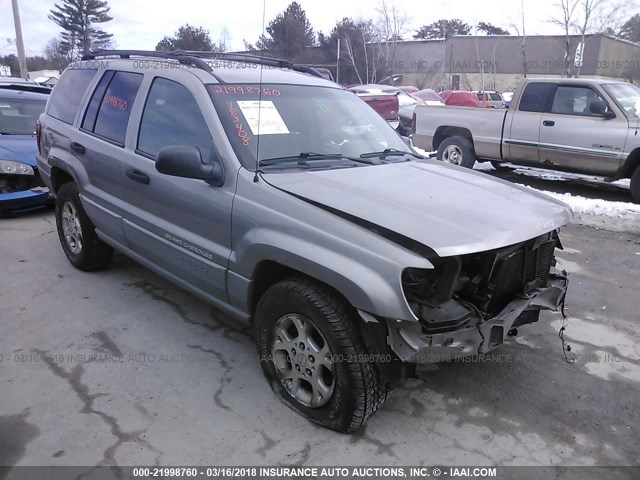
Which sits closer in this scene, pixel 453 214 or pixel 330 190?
pixel 453 214

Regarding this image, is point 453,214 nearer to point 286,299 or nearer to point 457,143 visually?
point 286,299

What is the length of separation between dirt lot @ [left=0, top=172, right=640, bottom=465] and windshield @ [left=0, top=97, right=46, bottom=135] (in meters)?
3.76

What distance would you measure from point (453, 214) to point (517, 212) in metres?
0.44

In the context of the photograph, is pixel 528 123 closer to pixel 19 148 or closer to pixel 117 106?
pixel 117 106

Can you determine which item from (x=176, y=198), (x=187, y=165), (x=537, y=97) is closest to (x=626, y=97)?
(x=537, y=97)

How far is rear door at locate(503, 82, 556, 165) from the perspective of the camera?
9047 mm

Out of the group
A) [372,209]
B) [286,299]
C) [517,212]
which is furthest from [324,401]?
[517,212]

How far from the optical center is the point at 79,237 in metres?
4.92

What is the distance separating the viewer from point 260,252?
290cm

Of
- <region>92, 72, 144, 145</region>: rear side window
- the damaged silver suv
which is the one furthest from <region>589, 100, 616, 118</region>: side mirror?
<region>92, 72, 144, 145</region>: rear side window

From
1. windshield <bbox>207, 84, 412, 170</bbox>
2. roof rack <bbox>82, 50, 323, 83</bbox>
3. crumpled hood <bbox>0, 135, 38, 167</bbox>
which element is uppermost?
roof rack <bbox>82, 50, 323, 83</bbox>

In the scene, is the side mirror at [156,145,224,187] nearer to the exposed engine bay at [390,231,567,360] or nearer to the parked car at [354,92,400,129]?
the exposed engine bay at [390,231,567,360]

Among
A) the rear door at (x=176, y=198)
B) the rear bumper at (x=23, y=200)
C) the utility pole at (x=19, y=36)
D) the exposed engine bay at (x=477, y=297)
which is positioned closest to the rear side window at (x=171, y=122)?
the rear door at (x=176, y=198)

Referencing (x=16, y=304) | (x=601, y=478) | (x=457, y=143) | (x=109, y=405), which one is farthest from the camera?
(x=457, y=143)
